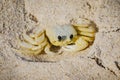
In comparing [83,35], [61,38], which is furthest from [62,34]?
[83,35]

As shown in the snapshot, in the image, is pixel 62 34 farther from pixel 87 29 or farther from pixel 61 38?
pixel 87 29

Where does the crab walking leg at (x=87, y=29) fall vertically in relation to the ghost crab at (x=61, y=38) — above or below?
above

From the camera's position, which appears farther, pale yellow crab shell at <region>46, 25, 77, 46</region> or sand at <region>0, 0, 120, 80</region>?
pale yellow crab shell at <region>46, 25, 77, 46</region>

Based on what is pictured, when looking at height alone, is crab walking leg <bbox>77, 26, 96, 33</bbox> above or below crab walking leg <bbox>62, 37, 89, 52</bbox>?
above

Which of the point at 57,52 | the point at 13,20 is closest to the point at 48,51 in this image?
the point at 57,52

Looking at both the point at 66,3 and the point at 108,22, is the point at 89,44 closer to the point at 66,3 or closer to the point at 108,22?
the point at 108,22

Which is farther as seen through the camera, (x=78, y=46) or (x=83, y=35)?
(x=83, y=35)
